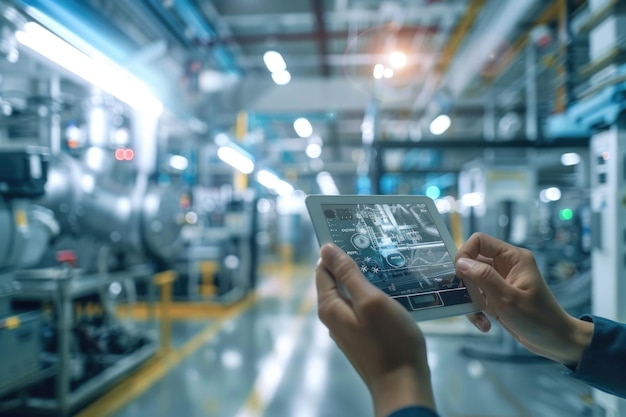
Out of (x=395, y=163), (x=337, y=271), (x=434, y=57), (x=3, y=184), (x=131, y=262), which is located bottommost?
(x=131, y=262)

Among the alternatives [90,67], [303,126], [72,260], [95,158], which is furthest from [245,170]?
[90,67]

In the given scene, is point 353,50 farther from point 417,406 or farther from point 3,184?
point 417,406

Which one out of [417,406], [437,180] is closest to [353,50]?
[417,406]

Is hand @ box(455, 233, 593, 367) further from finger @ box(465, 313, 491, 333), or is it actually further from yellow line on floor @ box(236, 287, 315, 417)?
yellow line on floor @ box(236, 287, 315, 417)

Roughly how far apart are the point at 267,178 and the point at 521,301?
9085mm

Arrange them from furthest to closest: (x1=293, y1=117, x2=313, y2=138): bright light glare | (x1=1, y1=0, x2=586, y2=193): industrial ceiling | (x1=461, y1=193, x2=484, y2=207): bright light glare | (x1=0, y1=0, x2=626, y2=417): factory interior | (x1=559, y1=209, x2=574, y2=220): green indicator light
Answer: (x1=293, y1=117, x2=313, y2=138): bright light glare, (x1=461, y1=193, x2=484, y2=207): bright light glare, (x1=559, y1=209, x2=574, y2=220): green indicator light, (x1=1, y1=0, x2=586, y2=193): industrial ceiling, (x1=0, y1=0, x2=626, y2=417): factory interior

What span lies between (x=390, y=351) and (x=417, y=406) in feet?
0.29

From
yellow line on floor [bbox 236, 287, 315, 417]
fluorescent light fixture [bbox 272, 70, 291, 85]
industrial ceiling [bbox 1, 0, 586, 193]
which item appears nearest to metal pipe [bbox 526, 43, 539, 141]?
industrial ceiling [bbox 1, 0, 586, 193]

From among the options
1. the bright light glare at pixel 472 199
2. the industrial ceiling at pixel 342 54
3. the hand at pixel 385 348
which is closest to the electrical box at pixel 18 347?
the industrial ceiling at pixel 342 54

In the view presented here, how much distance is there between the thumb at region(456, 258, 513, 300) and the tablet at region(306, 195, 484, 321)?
1.2 inches

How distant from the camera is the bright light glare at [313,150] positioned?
11.2 m

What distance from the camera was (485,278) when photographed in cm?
100

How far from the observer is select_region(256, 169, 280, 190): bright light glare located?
9.10 metres

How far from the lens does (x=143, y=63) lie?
13.3 feet
